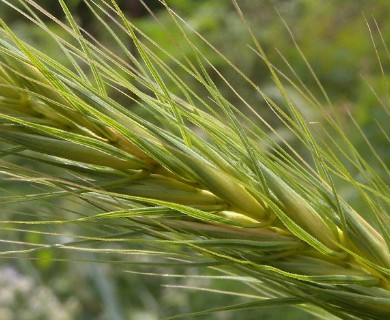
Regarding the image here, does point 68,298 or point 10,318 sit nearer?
point 10,318

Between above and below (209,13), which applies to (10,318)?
below

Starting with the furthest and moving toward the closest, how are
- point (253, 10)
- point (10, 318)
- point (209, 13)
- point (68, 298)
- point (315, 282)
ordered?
point (253, 10) < point (209, 13) < point (68, 298) < point (10, 318) < point (315, 282)

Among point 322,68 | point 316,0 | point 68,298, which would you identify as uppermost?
point 316,0

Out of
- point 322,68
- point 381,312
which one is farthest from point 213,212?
point 322,68

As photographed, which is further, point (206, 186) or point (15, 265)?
point (15, 265)

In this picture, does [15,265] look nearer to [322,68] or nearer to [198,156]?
[322,68]

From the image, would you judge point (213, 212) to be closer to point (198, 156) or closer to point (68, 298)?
point (198, 156)

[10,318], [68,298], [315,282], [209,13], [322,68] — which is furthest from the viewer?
[322,68]

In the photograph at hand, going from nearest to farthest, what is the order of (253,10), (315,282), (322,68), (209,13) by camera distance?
(315,282), (209,13), (322,68), (253,10)

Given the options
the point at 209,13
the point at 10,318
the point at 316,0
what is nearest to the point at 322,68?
the point at 316,0
